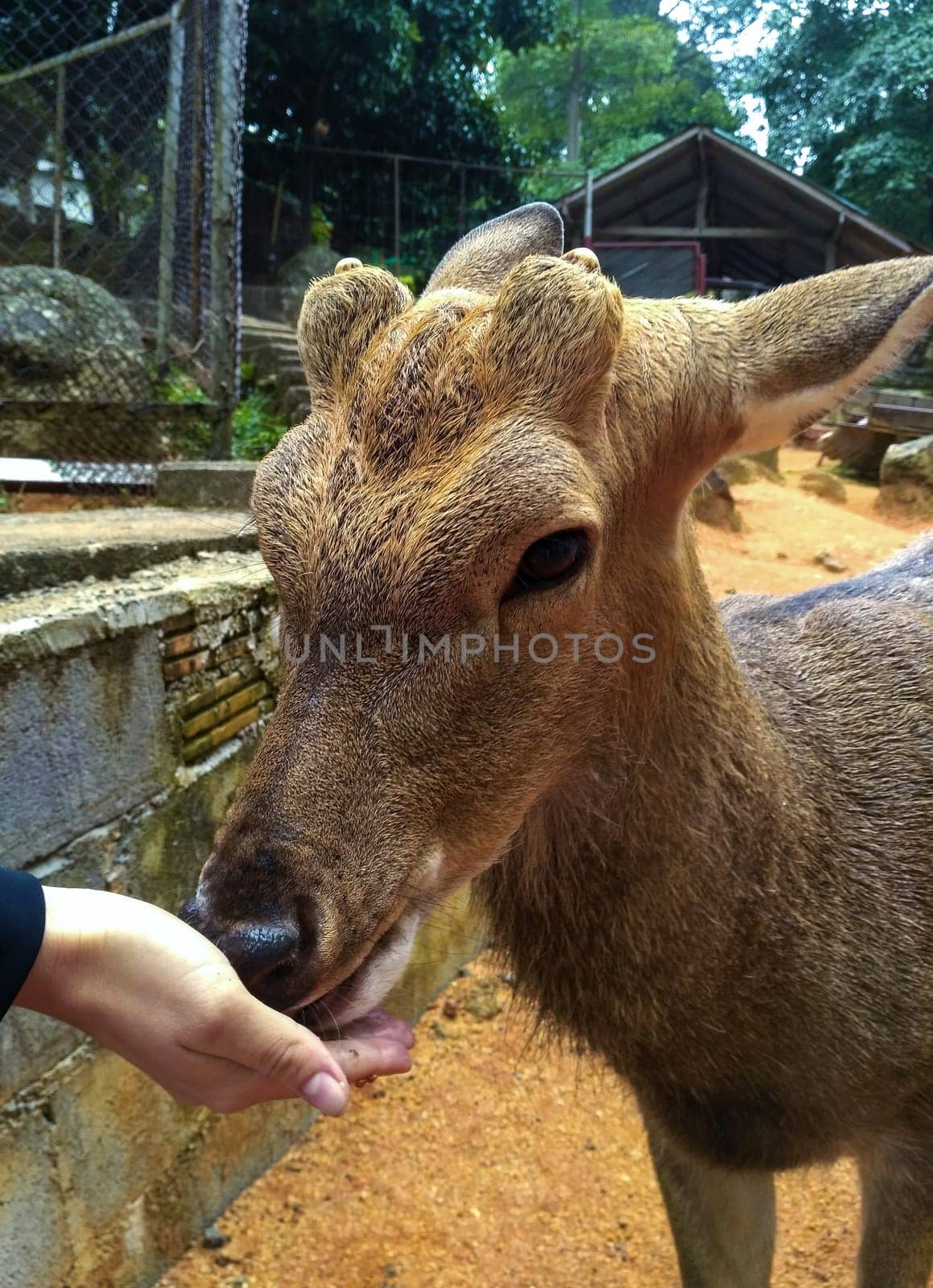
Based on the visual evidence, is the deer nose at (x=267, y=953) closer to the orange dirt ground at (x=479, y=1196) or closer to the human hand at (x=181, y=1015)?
the human hand at (x=181, y=1015)

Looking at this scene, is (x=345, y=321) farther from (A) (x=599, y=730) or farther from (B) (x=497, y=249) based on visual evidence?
(A) (x=599, y=730)

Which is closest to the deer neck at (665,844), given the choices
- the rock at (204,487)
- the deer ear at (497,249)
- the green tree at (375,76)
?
the deer ear at (497,249)

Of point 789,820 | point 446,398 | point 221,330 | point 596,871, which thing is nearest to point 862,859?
point 789,820

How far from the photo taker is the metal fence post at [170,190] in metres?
5.66

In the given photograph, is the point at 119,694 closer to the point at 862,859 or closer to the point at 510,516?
the point at 510,516

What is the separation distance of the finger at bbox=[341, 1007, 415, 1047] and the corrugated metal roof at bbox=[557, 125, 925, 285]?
552 inches

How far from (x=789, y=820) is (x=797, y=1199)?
8.75 feet

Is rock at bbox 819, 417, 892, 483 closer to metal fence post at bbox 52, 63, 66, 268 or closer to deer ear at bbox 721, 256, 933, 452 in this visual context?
metal fence post at bbox 52, 63, 66, 268

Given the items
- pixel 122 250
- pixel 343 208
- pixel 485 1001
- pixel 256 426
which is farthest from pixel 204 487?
pixel 343 208

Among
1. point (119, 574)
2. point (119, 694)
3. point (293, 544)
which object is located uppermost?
point (293, 544)

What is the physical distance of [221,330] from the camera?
5688 mm

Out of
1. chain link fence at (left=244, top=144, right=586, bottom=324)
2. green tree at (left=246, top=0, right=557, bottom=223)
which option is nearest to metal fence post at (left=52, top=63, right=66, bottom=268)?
chain link fence at (left=244, top=144, right=586, bottom=324)

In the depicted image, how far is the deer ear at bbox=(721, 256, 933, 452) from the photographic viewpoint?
6.08 feet

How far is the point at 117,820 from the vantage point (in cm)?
298
